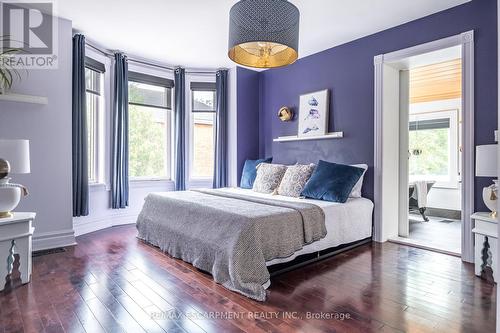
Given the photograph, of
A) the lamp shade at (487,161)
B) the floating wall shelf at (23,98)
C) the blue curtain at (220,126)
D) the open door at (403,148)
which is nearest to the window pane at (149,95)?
the blue curtain at (220,126)

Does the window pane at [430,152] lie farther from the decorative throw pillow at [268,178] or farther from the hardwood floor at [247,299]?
the decorative throw pillow at [268,178]

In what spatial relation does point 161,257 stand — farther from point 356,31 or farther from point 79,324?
point 356,31

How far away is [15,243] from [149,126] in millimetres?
2896

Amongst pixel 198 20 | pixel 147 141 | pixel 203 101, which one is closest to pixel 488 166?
pixel 198 20

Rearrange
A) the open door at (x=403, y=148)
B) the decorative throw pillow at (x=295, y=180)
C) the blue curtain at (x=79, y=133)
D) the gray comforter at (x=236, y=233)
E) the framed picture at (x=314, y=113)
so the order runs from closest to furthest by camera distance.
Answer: the gray comforter at (x=236, y=233)
the blue curtain at (x=79, y=133)
the decorative throw pillow at (x=295, y=180)
the open door at (x=403, y=148)
the framed picture at (x=314, y=113)

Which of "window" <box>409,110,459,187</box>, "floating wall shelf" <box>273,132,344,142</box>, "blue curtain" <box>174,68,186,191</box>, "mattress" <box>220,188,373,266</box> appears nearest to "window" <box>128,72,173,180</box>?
"blue curtain" <box>174,68,186,191</box>

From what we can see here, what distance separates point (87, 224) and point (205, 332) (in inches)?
117

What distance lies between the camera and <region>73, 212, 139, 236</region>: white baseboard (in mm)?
3868

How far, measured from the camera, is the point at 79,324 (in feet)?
5.89

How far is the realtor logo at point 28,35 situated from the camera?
3062 millimetres

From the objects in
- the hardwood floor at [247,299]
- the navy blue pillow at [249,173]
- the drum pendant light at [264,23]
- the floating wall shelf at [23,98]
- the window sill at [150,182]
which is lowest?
the hardwood floor at [247,299]

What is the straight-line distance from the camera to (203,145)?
5.38 metres

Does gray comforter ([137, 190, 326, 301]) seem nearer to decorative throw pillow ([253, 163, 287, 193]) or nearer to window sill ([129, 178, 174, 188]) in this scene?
decorative throw pillow ([253, 163, 287, 193])

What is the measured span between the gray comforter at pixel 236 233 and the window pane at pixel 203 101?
2349mm
